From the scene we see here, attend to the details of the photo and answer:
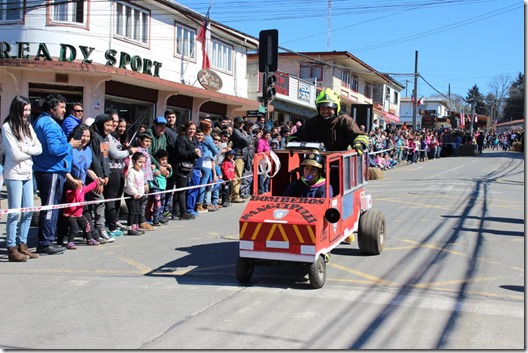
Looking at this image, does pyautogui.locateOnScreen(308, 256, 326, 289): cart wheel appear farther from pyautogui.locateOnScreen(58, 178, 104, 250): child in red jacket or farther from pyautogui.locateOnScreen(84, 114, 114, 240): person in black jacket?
pyautogui.locateOnScreen(84, 114, 114, 240): person in black jacket

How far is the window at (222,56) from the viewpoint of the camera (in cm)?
2522

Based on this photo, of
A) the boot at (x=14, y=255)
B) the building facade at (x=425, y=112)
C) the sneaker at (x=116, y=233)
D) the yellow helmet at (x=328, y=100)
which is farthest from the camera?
the building facade at (x=425, y=112)

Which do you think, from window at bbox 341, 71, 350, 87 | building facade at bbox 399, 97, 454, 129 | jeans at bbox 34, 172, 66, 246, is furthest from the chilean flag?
building facade at bbox 399, 97, 454, 129

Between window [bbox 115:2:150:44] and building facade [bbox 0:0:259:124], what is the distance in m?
0.03

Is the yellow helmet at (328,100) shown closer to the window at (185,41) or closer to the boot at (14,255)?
the boot at (14,255)

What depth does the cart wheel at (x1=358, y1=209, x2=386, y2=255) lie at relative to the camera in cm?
836

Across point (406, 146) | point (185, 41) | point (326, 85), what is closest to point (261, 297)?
point (185, 41)

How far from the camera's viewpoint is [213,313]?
5.69 meters

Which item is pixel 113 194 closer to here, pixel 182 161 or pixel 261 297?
pixel 182 161

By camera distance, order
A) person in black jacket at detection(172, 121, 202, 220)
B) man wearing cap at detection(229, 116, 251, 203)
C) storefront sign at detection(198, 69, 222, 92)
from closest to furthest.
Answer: person in black jacket at detection(172, 121, 202, 220) < man wearing cap at detection(229, 116, 251, 203) < storefront sign at detection(198, 69, 222, 92)

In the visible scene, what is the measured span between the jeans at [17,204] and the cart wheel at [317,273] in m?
4.03

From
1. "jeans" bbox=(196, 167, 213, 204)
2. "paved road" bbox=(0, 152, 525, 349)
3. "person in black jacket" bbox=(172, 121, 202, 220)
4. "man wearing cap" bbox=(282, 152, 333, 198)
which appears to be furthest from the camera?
"jeans" bbox=(196, 167, 213, 204)

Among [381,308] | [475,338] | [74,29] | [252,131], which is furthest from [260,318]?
[74,29]

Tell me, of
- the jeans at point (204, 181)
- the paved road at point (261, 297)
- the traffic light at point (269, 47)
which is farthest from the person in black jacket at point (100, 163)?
the traffic light at point (269, 47)
